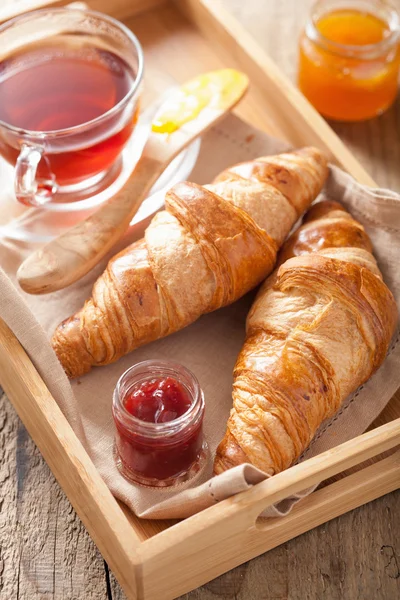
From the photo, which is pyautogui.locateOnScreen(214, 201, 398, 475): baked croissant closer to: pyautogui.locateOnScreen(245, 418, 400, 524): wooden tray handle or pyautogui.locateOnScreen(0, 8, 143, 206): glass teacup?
pyautogui.locateOnScreen(245, 418, 400, 524): wooden tray handle

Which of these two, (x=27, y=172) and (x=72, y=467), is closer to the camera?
(x=72, y=467)

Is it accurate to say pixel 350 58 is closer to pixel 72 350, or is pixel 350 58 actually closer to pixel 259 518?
pixel 72 350

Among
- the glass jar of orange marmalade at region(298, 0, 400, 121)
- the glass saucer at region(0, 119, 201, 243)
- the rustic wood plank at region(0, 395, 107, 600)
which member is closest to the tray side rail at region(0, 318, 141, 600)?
the rustic wood plank at region(0, 395, 107, 600)

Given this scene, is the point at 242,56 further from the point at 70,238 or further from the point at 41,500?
the point at 41,500

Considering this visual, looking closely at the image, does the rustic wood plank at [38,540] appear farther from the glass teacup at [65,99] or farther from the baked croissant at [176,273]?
the glass teacup at [65,99]

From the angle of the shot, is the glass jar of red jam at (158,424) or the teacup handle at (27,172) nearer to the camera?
the glass jar of red jam at (158,424)

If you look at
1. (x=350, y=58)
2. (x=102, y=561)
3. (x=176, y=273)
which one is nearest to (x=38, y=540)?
(x=102, y=561)

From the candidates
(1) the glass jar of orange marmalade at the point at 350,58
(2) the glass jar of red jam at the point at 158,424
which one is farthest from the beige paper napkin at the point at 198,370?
(1) the glass jar of orange marmalade at the point at 350,58

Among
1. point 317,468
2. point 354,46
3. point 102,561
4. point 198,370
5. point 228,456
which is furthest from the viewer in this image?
point 354,46
